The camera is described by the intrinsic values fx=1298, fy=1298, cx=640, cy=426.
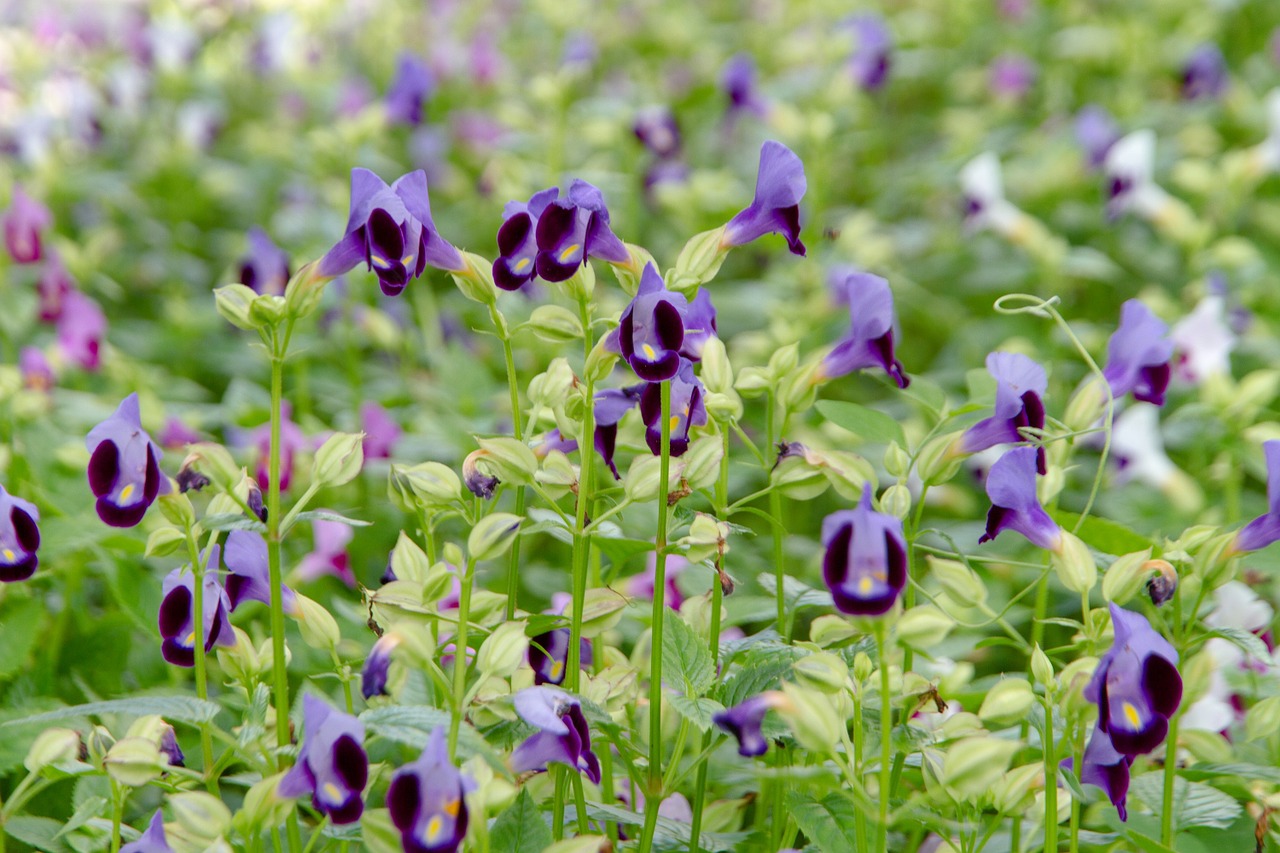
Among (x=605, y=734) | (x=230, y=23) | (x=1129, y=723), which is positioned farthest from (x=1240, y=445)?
(x=230, y=23)

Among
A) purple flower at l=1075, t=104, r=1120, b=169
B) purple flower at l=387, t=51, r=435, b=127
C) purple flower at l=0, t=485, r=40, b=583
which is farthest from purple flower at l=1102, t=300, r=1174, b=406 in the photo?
purple flower at l=387, t=51, r=435, b=127

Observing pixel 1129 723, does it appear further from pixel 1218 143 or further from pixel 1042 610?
pixel 1218 143

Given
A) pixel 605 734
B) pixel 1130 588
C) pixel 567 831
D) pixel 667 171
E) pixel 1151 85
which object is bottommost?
pixel 567 831

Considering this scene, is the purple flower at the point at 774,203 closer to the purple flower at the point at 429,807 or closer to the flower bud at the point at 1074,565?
the flower bud at the point at 1074,565

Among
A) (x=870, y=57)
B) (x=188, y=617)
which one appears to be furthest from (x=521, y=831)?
(x=870, y=57)

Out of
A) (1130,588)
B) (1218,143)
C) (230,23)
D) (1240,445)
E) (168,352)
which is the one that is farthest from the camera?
(230,23)

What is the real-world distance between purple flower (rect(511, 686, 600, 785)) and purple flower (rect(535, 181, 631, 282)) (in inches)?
11.9

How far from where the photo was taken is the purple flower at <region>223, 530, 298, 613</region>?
1.05 meters

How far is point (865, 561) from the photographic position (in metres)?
0.81

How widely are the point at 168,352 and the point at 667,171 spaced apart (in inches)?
43.0

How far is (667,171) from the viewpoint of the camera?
276 centimetres

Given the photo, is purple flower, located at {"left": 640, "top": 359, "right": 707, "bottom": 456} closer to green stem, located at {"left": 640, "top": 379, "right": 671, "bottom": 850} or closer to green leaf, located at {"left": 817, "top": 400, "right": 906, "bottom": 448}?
green stem, located at {"left": 640, "top": 379, "right": 671, "bottom": 850}

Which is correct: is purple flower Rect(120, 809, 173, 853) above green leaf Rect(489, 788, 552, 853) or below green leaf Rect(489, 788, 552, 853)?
above

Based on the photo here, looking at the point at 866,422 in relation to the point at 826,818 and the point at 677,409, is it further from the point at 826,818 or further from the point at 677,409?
the point at 826,818
